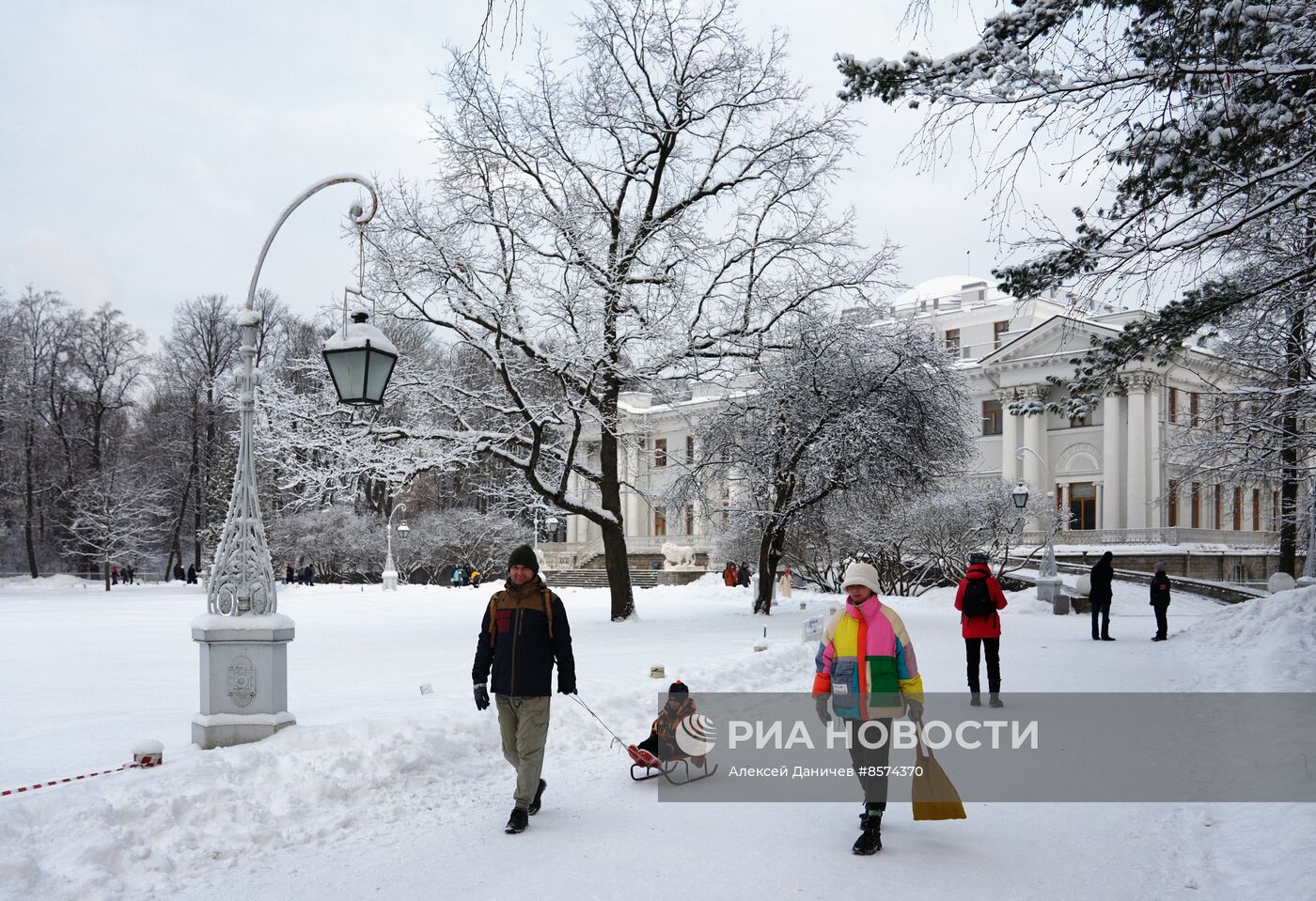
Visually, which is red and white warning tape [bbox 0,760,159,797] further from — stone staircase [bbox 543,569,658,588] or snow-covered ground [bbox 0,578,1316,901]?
stone staircase [bbox 543,569,658,588]

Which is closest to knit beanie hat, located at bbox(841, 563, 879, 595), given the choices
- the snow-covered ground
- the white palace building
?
the snow-covered ground

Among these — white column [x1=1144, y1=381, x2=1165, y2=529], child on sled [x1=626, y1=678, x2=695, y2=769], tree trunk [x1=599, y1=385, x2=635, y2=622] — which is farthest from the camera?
white column [x1=1144, y1=381, x2=1165, y2=529]

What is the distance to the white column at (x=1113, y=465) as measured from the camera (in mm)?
52625

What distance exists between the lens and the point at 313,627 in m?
24.9

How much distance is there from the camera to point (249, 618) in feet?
29.1

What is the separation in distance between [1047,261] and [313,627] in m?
20.3

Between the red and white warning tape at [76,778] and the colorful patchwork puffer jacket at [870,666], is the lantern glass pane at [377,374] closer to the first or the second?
the red and white warning tape at [76,778]

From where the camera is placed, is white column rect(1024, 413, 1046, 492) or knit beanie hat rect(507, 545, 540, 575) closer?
knit beanie hat rect(507, 545, 540, 575)

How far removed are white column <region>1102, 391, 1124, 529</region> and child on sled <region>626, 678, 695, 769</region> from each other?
49.6 m

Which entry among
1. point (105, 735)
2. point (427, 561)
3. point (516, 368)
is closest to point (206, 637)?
point (105, 735)

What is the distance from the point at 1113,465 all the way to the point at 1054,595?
2486 centimetres

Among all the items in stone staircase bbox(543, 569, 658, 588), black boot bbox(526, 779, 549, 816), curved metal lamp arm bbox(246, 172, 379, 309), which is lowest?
stone staircase bbox(543, 569, 658, 588)

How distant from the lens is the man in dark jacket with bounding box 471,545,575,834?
704cm

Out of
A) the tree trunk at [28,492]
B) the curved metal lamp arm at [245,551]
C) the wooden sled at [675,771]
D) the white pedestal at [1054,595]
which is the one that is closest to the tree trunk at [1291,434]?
the white pedestal at [1054,595]
